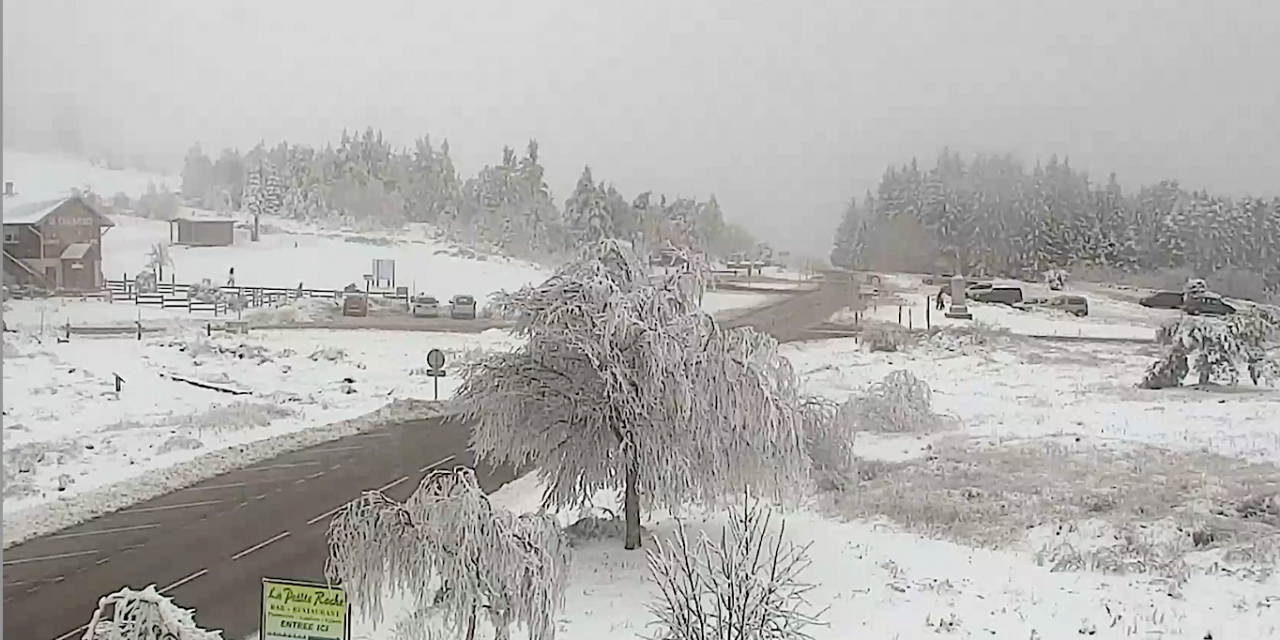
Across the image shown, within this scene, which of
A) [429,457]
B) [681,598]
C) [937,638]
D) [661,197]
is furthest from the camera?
[661,197]

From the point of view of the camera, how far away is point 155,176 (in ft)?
31.2

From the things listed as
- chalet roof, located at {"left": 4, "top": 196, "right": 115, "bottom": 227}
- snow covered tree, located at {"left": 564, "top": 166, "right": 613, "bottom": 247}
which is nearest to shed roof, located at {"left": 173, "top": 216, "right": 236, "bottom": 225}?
chalet roof, located at {"left": 4, "top": 196, "right": 115, "bottom": 227}

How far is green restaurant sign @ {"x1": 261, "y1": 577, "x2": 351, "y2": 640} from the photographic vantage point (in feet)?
15.9

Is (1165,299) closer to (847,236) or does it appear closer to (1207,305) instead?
(1207,305)

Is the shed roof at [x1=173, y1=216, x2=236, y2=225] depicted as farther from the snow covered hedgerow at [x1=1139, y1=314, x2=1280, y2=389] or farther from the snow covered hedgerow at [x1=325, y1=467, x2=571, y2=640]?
the snow covered hedgerow at [x1=1139, y1=314, x2=1280, y2=389]

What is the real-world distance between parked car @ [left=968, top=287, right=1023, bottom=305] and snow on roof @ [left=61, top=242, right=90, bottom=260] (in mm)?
7289

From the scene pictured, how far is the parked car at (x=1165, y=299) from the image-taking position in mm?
8820

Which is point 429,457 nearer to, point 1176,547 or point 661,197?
point 661,197

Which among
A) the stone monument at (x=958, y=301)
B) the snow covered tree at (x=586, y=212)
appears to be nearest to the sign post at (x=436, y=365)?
the snow covered tree at (x=586, y=212)

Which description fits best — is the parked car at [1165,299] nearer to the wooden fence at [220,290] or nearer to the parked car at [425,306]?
the parked car at [425,306]

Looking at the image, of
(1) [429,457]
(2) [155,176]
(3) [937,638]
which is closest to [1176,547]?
(3) [937,638]

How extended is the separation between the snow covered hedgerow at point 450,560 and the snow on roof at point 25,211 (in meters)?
4.81

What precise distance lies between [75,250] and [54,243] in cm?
28

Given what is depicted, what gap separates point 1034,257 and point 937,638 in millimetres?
4267
